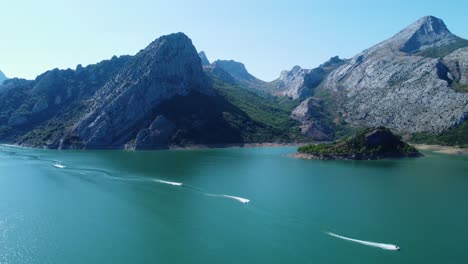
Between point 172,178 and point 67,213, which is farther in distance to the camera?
point 172,178

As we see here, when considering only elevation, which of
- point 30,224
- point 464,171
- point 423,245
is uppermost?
point 464,171

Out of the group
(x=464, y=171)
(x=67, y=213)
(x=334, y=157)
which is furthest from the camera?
(x=334, y=157)

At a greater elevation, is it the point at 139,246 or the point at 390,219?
the point at 390,219

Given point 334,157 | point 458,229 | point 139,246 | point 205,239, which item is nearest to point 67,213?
point 139,246

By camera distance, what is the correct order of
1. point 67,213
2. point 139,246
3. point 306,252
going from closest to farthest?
point 306,252
point 139,246
point 67,213

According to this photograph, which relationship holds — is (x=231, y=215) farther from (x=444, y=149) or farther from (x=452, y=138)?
(x=452, y=138)

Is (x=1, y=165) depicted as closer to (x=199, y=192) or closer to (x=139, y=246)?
(x=199, y=192)

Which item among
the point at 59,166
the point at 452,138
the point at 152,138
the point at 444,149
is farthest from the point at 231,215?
the point at 452,138
